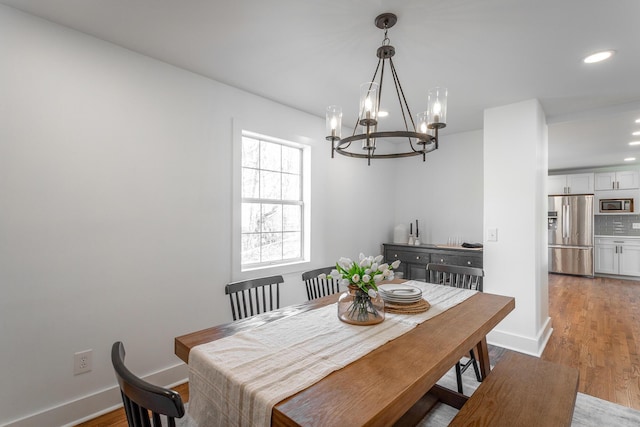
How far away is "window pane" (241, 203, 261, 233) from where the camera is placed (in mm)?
3066

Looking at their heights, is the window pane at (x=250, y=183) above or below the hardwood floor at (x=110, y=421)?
above

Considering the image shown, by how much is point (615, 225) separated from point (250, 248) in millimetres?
8213

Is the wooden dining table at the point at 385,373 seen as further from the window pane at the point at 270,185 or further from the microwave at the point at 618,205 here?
the microwave at the point at 618,205

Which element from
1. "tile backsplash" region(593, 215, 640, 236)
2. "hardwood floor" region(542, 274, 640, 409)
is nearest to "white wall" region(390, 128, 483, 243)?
"hardwood floor" region(542, 274, 640, 409)

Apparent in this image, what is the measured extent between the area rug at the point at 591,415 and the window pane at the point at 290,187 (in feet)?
7.52

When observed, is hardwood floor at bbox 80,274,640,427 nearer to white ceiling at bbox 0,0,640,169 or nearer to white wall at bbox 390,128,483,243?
white wall at bbox 390,128,483,243

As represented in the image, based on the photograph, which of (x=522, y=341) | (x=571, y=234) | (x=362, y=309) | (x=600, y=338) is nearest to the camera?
(x=362, y=309)

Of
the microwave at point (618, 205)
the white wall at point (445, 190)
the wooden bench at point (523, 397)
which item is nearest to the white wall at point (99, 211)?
the wooden bench at point (523, 397)

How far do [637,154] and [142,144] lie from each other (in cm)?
792

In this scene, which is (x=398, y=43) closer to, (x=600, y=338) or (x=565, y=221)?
(x=600, y=338)

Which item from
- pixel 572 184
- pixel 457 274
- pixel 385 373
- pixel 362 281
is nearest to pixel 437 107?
pixel 362 281

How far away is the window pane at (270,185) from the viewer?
3211 mm

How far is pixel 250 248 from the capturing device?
310cm

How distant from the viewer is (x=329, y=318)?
1.76m
